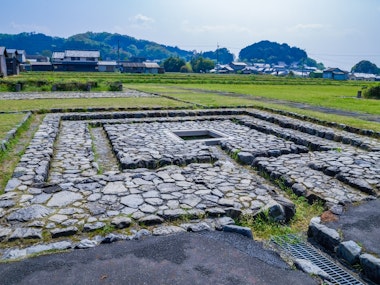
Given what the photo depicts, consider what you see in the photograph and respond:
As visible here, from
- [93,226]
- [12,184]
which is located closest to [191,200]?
[93,226]

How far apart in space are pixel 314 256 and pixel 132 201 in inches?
114

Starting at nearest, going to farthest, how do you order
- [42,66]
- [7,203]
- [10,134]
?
[7,203] < [10,134] < [42,66]

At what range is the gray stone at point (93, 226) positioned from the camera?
438 centimetres

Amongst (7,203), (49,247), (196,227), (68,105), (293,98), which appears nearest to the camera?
(49,247)

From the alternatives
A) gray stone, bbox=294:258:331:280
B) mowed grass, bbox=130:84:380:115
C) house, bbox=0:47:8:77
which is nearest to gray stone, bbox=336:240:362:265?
gray stone, bbox=294:258:331:280

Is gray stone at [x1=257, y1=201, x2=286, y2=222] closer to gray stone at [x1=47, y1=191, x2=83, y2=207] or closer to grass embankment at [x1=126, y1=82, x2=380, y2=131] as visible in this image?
gray stone at [x1=47, y1=191, x2=83, y2=207]

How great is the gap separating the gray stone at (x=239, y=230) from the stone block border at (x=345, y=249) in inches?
39.2

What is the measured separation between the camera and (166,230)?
4.43 m

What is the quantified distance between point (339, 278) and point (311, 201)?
2.19 metres

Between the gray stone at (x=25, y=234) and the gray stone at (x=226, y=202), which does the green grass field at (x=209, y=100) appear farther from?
the gray stone at (x=25, y=234)

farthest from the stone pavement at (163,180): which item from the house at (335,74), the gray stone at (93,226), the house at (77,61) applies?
the house at (335,74)

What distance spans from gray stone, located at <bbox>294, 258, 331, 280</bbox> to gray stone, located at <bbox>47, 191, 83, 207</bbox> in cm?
359

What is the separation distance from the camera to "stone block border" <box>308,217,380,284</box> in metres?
3.66

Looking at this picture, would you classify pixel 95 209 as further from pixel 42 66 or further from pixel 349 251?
pixel 42 66
